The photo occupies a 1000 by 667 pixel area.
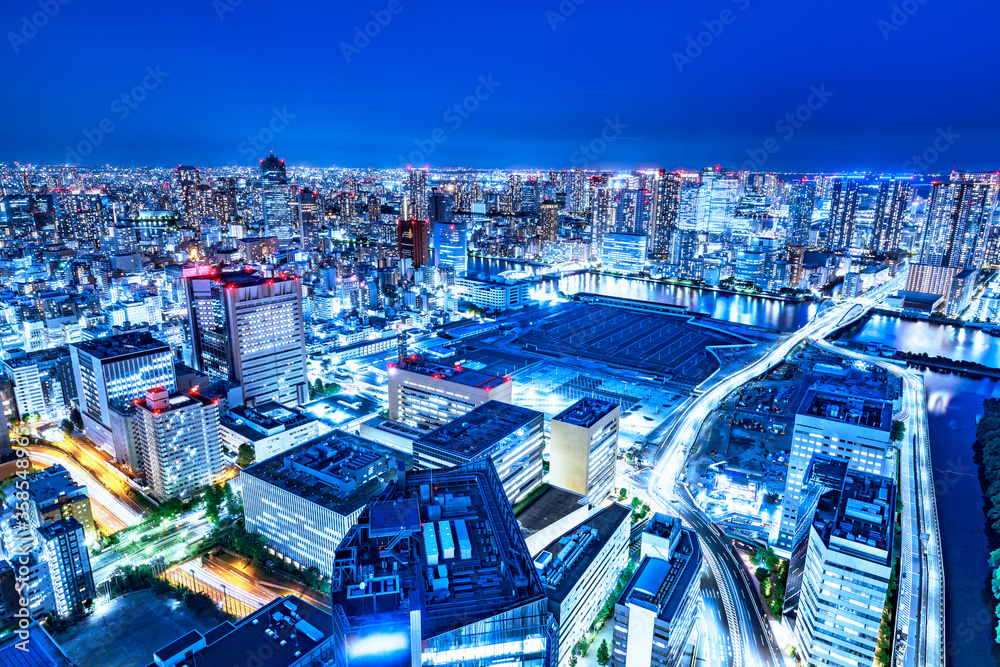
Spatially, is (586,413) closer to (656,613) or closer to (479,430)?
(479,430)

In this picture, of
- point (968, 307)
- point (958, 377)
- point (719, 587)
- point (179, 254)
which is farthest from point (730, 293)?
point (179, 254)

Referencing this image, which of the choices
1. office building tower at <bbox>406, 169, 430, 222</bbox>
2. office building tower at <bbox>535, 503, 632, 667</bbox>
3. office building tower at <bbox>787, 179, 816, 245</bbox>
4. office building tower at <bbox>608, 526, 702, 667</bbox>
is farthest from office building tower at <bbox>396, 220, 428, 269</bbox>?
office building tower at <bbox>608, 526, 702, 667</bbox>

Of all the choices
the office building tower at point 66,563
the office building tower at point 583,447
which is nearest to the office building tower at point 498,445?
the office building tower at point 583,447

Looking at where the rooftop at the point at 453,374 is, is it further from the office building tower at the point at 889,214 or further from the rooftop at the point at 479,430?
the office building tower at the point at 889,214

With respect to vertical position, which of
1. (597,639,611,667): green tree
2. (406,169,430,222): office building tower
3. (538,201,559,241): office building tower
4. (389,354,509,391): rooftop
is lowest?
(597,639,611,667): green tree

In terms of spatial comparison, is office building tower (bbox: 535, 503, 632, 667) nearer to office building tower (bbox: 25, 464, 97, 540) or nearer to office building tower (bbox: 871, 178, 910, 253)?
office building tower (bbox: 25, 464, 97, 540)

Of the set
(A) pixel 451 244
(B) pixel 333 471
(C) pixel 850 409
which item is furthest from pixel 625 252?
(B) pixel 333 471
